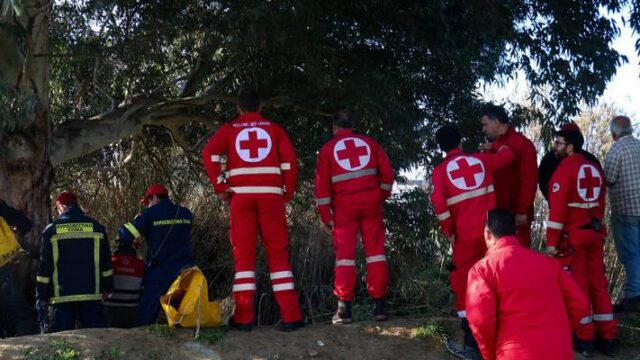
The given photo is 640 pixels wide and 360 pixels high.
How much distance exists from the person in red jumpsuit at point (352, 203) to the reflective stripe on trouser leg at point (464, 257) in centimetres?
84

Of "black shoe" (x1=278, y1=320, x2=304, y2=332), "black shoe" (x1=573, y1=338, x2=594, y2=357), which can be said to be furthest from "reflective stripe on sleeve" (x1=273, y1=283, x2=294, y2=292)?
"black shoe" (x1=573, y1=338, x2=594, y2=357)

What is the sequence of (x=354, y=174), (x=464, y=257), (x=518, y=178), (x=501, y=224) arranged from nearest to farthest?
(x=501, y=224) → (x=464, y=257) → (x=354, y=174) → (x=518, y=178)

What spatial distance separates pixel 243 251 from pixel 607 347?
3762 millimetres

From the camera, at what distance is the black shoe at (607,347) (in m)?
7.58

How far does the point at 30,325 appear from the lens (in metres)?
7.84

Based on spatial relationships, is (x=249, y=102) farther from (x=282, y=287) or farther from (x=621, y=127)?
(x=621, y=127)

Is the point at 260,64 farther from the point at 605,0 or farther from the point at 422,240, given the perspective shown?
the point at 605,0

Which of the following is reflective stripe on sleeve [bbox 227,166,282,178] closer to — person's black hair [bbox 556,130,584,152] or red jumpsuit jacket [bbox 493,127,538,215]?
red jumpsuit jacket [bbox 493,127,538,215]

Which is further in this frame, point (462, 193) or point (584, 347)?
point (584, 347)

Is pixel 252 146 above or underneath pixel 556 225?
above

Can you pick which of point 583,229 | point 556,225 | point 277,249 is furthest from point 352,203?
point 583,229

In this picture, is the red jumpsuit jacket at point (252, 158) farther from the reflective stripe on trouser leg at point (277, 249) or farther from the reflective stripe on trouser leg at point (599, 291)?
the reflective stripe on trouser leg at point (599, 291)

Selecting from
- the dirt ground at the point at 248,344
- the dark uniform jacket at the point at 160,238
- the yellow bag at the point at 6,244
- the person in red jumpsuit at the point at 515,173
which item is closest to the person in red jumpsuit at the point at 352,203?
the dirt ground at the point at 248,344

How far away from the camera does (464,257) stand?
692 centimetres
